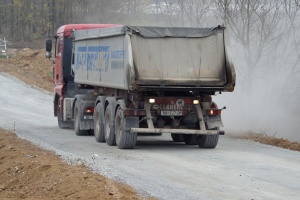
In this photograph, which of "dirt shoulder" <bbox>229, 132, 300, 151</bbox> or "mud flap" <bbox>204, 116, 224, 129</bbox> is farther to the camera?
"dirt shoulder" <bbox>229, 132, 300, 151</bbox>

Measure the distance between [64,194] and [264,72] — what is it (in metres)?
18.4

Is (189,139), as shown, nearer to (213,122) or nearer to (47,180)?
(213,122)

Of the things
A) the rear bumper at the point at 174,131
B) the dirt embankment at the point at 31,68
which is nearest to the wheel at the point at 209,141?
the rear bumper at the point at 174,131

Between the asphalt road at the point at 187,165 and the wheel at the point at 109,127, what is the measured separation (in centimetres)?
26

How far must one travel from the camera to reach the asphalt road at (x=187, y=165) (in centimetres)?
1188

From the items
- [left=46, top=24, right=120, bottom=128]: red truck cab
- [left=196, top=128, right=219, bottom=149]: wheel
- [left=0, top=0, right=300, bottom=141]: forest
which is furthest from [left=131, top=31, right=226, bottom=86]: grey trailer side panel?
[left=0, top=0, right=300, bottom=141]: forest

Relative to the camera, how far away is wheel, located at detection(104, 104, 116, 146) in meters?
18.6

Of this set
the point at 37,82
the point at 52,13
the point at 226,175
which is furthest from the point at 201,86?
the point at 52,13

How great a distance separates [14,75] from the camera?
44.7 m

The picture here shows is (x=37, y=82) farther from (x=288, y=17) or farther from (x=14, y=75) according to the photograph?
(x=288, y=17)

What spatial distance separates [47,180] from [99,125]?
21.6 feet

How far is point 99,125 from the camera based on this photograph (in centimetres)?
1983

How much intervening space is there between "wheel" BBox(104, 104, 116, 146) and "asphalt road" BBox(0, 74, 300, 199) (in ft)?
0.84

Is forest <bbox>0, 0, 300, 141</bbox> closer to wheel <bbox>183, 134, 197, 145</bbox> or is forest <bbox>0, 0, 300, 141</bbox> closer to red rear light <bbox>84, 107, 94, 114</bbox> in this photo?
red rear light <bbox>84, 107, 94, 114</bbox>
